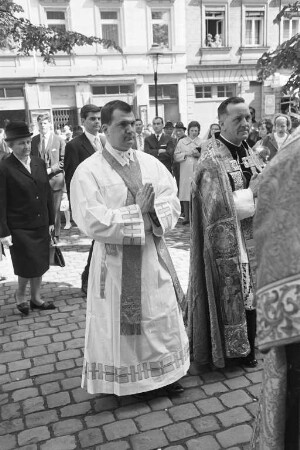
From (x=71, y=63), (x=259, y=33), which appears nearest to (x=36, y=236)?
(x=71, y=63)

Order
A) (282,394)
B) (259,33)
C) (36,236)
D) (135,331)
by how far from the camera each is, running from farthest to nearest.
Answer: (259,33) → (36,236) → (135,331) → (282,394)

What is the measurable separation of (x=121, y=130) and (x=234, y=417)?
1954 mm

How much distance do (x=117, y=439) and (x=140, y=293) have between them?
0.87 meters

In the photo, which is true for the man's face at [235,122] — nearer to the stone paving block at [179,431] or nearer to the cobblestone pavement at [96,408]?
the cobblestone pavement at [96,408]

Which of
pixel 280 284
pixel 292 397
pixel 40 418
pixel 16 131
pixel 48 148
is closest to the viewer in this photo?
pixel 280 284

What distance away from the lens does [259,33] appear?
78.8 ft

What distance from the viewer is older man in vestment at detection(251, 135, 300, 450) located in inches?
50.6

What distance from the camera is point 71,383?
3.32 meters

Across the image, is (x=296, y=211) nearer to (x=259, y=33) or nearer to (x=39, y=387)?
(x=39, y=387)

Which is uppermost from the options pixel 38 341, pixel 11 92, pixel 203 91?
pixel 11 92

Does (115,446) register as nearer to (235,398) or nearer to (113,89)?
(235,398)

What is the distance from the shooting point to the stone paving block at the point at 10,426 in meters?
2.79

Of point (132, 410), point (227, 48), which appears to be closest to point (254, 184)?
point (132, 410)

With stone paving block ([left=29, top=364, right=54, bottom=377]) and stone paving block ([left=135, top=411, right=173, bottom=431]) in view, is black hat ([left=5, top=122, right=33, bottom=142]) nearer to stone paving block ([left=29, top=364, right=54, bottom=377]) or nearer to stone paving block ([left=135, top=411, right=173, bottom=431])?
stone paving block ([left=29, top=364, right=54, bottom=377])
